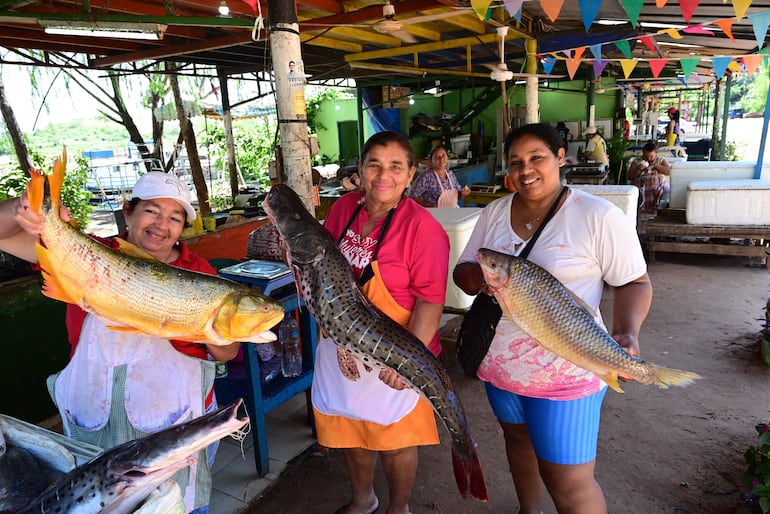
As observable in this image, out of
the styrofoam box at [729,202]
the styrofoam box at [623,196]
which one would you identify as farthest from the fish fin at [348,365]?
the styrofoam box at [729,202]

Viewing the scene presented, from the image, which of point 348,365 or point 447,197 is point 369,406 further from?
point 447,197

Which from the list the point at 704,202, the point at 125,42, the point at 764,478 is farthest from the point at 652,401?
the point at 125,42

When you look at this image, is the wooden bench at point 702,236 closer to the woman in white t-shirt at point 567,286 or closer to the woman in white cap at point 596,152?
the woman in white cap at point 596,152

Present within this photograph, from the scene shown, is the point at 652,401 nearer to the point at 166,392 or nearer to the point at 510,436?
the point at 510,436

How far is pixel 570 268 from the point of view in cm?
225

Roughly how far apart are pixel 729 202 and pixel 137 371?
8.98m

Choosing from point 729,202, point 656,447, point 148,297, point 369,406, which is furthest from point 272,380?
point 729,202

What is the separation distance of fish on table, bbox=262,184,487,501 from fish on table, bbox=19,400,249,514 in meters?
0.95

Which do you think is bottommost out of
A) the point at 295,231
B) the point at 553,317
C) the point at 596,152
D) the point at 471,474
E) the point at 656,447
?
the point at 656,447

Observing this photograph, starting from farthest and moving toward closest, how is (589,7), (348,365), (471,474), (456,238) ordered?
(456,238)
(589,7)
(348,365)
(471,474)

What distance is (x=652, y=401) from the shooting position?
4492 mm

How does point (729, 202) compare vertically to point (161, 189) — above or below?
below

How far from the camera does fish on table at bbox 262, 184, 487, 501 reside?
2.19 metres

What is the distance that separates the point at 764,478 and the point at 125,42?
27.7 feet
